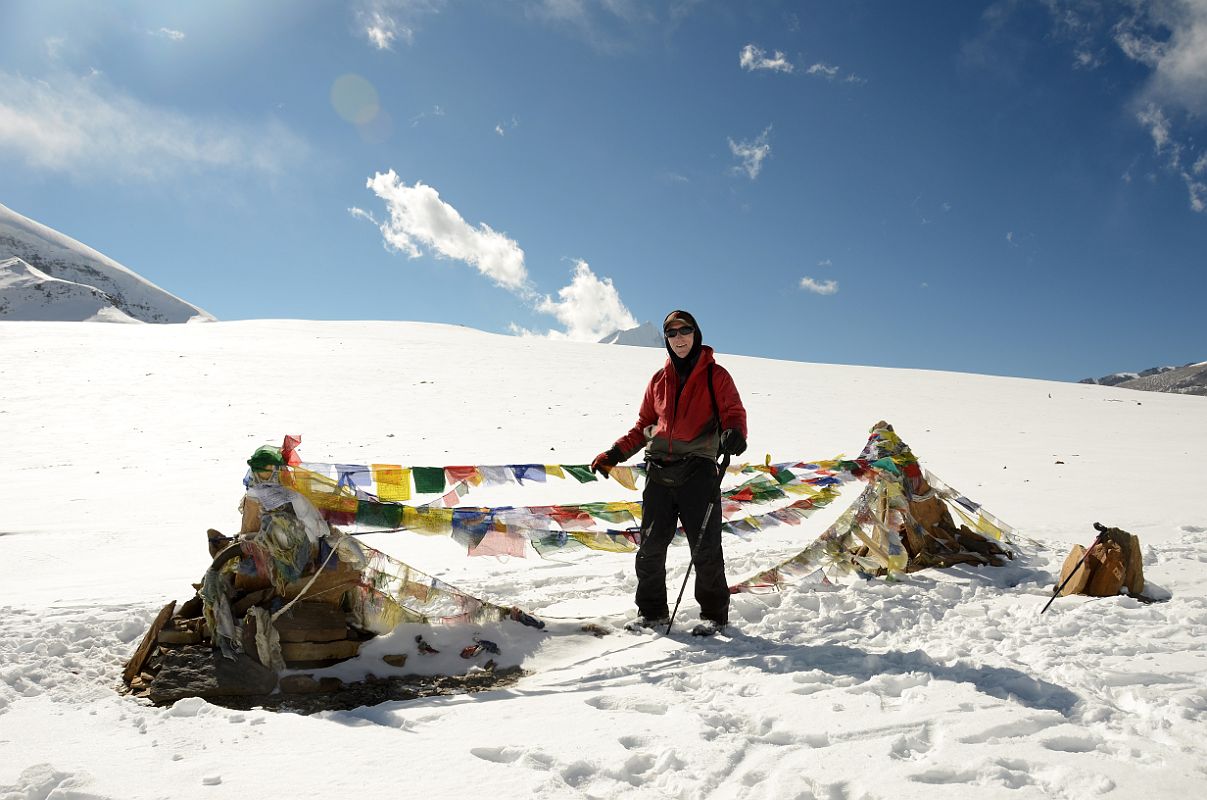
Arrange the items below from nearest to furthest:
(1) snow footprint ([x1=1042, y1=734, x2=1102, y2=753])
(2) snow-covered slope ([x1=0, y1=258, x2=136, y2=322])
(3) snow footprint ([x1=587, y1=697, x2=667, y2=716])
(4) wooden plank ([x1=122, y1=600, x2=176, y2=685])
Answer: (1) snow footprint ([x1=1042, y1=734, x2=1102, y2=753]), (3) snow footprint ([x1=587, y1=697, x2=667, y2=716]), (4) wooden plank ([x1=122, y1=600, x2=176, y2=685]), (2) snow-covered slope ([x1=0, y1=258, x2=136, y2=322])

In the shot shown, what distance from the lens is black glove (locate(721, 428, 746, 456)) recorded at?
4.06m

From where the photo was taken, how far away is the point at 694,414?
4.41 meters

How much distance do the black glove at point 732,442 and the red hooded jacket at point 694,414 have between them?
0.53ft

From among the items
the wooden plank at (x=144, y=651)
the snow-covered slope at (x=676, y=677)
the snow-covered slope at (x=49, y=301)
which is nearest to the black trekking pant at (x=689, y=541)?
the snow-covered slope at (x=676, y=677)

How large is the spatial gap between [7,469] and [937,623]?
13140mm

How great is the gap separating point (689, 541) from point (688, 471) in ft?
1.66

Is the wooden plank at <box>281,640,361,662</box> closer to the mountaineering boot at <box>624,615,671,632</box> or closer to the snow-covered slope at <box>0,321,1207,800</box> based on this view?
the snow-covered slope at <box>0,321,1207,800</box>

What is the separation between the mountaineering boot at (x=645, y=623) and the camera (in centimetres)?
446

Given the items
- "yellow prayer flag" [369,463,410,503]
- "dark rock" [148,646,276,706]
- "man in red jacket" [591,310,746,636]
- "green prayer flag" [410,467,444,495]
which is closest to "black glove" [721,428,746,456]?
"man in red jacket" [591,310,746,636]

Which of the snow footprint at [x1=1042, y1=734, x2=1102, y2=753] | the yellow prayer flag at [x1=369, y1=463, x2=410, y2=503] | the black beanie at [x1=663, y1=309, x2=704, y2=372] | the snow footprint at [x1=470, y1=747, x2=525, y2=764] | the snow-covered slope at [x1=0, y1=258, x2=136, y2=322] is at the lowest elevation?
the snow footprint at [x1=470, y1=747, x2=525, y2=764]

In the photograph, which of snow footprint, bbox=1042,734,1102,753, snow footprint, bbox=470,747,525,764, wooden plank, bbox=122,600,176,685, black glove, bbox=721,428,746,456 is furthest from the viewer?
black glove, bbox=721,428,746,456

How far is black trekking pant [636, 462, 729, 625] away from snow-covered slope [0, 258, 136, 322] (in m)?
179

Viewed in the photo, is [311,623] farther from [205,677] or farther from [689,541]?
[689,541]

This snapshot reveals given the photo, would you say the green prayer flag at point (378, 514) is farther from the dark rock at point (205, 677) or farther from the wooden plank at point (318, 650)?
the dark rock at point (205, 677)
